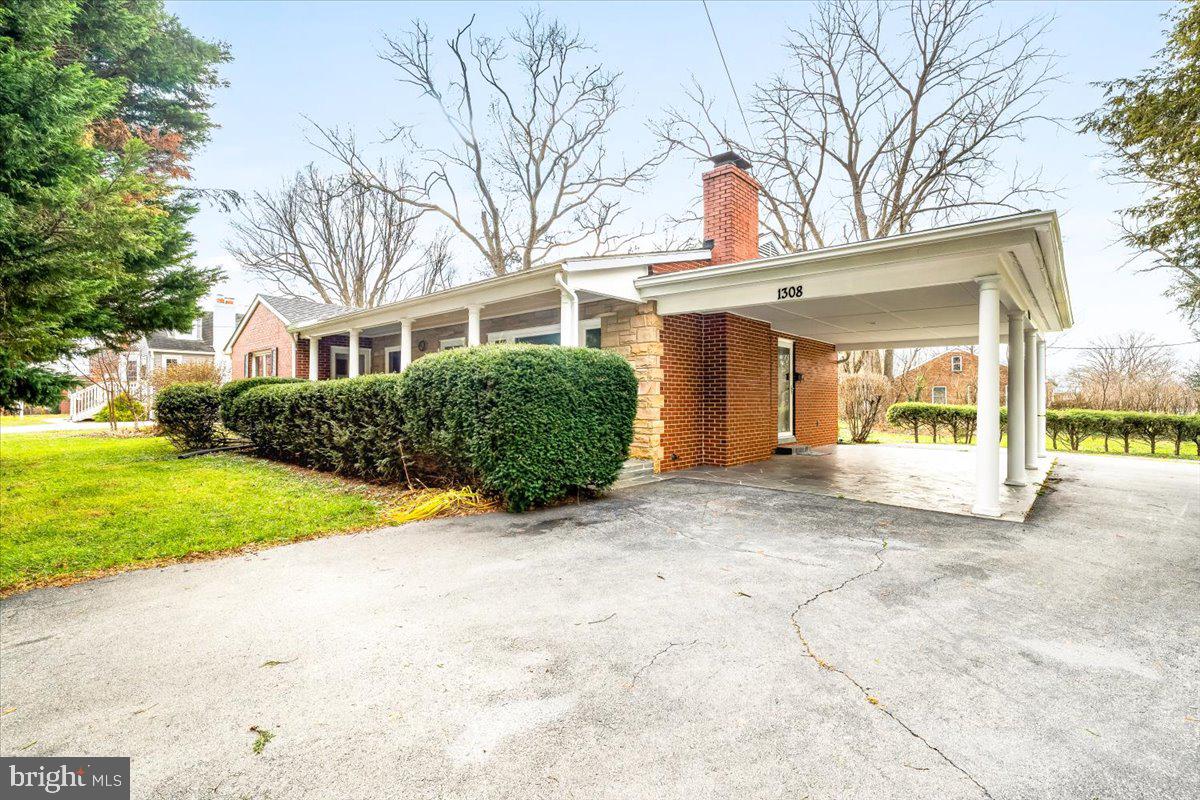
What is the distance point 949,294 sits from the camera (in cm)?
691

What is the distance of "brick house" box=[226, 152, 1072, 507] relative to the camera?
570cm

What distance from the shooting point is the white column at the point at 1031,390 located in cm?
876

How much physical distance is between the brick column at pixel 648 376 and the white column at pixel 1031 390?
19.8ft

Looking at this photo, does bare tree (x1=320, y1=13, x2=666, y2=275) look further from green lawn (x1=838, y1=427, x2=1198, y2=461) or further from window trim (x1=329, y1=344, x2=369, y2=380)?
green lawn (x1=838, y1=427, x2=1198, y2=461)

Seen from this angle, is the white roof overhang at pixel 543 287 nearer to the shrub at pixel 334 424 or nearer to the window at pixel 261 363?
the shrub at pixel 334 424

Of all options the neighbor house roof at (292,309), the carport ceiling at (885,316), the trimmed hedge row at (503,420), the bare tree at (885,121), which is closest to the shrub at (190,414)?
the neighbor house roof at (292,309)

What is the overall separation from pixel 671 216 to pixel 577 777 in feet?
69.4

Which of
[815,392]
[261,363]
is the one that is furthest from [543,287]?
[261,363]

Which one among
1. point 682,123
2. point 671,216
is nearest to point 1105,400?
point 671,216

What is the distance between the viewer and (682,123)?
2011 cm

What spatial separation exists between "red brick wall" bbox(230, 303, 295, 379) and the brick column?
11.7 metres

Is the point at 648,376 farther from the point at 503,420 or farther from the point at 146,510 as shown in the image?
the point at 146,510

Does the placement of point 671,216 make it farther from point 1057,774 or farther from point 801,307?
point 1057,774

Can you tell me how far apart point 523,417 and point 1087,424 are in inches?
676
